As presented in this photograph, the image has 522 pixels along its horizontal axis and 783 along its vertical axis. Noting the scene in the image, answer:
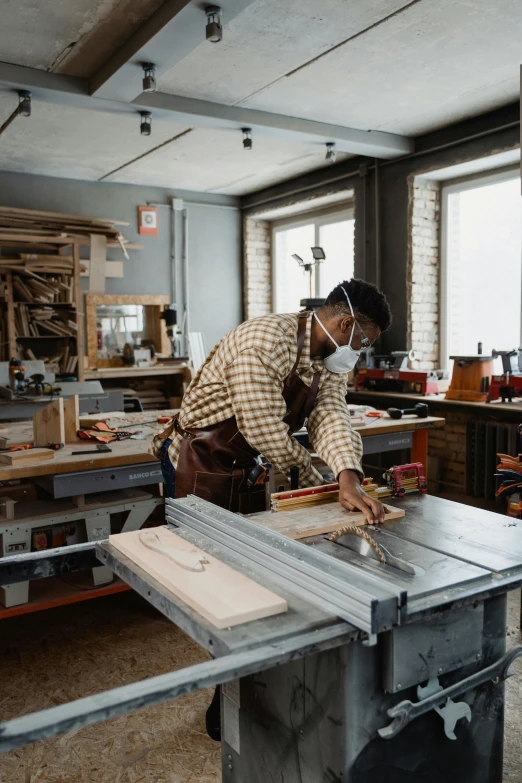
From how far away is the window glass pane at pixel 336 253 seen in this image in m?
7.16

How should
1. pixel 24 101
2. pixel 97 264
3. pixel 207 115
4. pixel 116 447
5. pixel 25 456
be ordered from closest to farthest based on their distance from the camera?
pixel 25 456 < pixel 116 447 < pixel 24 101 < pixel 207 115 < pixel 97 264

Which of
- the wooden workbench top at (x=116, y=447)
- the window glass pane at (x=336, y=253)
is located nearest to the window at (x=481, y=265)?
the window glass pane at (x=336, y=253)

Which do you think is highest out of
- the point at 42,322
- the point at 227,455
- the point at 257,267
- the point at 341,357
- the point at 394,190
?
the point at 394,190

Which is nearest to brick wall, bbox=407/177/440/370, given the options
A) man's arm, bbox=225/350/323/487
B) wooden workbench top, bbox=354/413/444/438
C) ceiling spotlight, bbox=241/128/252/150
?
ceiling spotlight, bbox=241/128/252/150

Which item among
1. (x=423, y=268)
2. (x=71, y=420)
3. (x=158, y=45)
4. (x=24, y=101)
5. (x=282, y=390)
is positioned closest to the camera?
(x=282, y=390)

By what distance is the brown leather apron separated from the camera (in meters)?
2.23

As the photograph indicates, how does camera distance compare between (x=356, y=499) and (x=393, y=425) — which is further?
(x=393, y=425)

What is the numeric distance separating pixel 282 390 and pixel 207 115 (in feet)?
11.2

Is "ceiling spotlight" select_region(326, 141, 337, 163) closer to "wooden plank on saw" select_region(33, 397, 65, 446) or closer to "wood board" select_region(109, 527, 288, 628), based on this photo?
"wooden plank on saw" select_region(33, 397, 65, 446)

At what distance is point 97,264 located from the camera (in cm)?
649

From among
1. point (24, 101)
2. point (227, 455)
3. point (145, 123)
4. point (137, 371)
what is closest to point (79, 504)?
point (227, 455)

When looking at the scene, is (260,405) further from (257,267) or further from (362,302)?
(257,267)

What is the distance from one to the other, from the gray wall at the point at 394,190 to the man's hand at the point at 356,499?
4046 millimetres

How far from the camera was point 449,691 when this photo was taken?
1423mm
